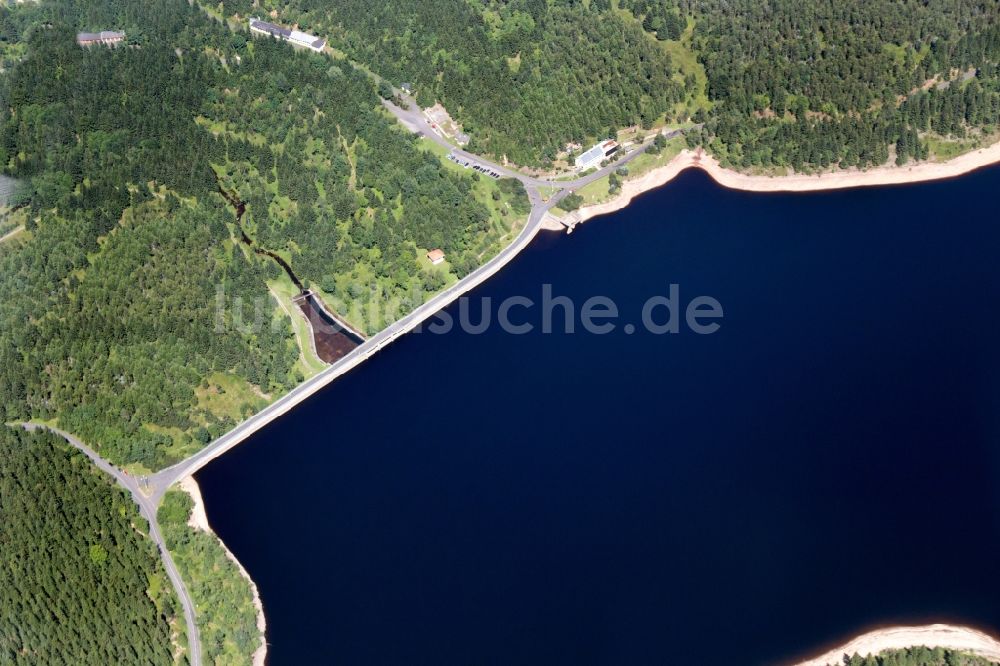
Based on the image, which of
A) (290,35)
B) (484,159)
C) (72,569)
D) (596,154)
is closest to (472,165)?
(484,159)

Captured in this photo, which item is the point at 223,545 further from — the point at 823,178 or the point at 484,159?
the point at 823,178

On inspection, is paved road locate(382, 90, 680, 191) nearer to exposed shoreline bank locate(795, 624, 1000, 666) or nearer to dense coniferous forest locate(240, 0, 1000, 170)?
dense coniferous forest locate(240, 0, 1000, 170)

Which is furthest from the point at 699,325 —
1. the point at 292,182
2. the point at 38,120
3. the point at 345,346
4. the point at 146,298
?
the point at 38,120

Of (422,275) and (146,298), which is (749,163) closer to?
(422,275)

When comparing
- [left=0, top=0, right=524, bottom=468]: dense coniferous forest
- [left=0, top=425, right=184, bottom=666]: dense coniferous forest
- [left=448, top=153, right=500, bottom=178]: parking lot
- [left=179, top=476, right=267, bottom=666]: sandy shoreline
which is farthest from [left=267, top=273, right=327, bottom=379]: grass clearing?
Result: [left=448, top=153, right=500, bottom=178]: parking lot

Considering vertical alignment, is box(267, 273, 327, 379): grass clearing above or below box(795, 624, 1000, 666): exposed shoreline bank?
above
